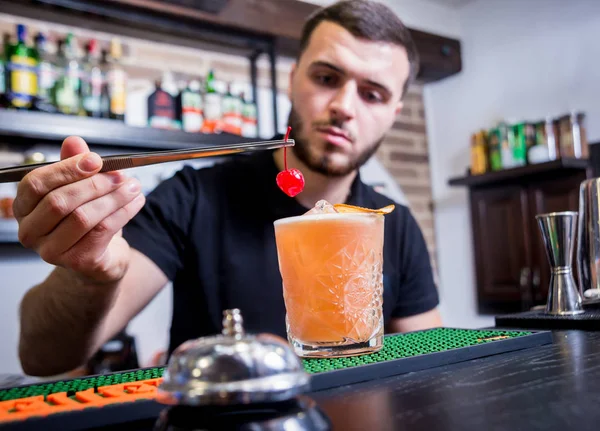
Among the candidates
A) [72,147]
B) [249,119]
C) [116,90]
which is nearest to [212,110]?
[249,119]

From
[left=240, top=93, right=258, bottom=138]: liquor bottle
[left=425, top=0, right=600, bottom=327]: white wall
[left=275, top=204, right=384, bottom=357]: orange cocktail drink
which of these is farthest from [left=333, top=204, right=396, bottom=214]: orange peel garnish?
[left=425, top=0, right=600, bottom=327]: white wall

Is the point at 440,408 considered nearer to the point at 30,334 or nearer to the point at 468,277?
the point at 30,334

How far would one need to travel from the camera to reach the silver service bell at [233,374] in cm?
35

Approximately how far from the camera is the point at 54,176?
700 millimetres

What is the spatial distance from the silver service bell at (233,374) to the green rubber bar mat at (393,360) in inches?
7.4

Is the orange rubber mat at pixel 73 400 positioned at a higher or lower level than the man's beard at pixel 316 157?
lower

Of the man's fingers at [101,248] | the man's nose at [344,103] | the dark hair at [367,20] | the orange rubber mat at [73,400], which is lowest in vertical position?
the orange rubber mat at [73,400]

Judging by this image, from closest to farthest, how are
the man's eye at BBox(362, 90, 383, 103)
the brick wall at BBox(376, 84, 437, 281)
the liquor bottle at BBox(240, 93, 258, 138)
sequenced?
the man's eye at BBox(362, 90, 383, 103) < the liquor bottle at BBox(240, 93, 258, 138) < the brick wall at BBox(376, 84, 437, 281)

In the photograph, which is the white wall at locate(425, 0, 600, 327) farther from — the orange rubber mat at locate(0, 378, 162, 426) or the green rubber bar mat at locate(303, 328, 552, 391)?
the orange rubber mat at locate(0, 378, 162, 426)

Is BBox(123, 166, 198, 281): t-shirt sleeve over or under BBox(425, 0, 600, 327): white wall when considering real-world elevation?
under

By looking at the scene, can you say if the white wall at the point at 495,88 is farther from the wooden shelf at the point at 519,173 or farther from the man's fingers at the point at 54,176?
the man's fingers at the point at 54,176

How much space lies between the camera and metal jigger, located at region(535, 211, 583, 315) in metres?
1.04

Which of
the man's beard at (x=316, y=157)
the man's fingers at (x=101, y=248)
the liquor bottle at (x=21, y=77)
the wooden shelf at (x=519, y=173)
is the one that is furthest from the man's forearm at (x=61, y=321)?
the wooden shelf at (x=519, y=173)

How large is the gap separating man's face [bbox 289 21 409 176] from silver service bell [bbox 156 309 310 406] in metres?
1.09
